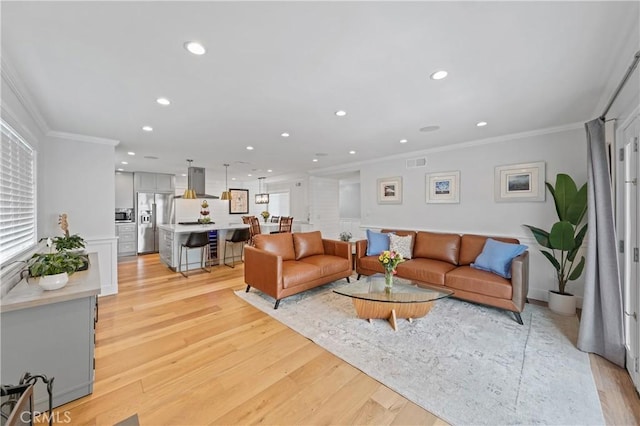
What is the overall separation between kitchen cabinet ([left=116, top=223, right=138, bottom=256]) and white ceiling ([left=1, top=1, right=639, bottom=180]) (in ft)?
14.2

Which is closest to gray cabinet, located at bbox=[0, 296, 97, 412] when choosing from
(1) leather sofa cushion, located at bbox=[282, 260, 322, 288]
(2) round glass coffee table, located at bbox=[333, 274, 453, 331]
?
(1) leather sofa cushion, located at bbox=[282, 260, 322, 288]

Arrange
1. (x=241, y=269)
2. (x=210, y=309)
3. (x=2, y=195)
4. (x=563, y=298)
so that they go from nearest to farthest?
(x=2, y=195) < (x=563, y=298) < (x=210, y=309) < (x=241, y=269)

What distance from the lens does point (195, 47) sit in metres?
1.68

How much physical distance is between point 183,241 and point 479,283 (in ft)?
17.5

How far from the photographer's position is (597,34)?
160cm

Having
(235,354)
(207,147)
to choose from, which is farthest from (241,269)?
(235,354)

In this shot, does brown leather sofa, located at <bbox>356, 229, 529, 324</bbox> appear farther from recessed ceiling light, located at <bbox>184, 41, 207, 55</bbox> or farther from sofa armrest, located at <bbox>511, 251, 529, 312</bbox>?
recessed ceiling light, located at <bbox>184, 41, 207, 55</bbox>

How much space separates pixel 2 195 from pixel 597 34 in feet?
14.8

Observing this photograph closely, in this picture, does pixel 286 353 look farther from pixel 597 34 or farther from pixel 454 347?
pixel 597 34

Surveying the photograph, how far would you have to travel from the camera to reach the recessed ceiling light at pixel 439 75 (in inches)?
79.3

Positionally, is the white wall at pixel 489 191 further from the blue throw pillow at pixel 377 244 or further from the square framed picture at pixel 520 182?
the blue throw pillow at pixel 377 244

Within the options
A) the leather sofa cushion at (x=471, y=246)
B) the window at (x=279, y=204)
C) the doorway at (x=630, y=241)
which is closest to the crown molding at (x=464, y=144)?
the doorway at (x=630, y=241)
